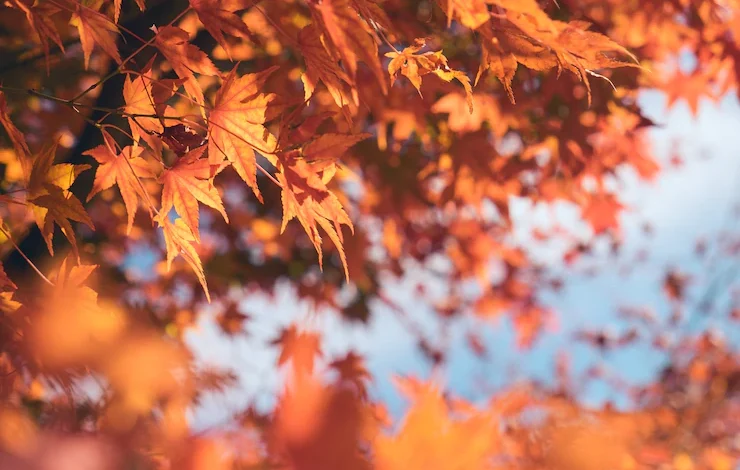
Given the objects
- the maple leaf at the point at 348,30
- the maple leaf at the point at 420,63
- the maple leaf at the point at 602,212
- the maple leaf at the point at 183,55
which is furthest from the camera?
the maple leaf at the point at 602,212

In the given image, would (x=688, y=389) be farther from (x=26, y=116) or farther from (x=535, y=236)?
(x=26, y=116)

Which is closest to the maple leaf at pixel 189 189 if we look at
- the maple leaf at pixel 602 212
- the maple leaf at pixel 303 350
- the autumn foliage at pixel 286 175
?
the autumn foliage at pixel 286 175

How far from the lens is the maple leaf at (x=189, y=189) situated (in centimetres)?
112

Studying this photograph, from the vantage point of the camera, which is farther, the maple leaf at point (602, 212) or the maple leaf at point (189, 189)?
the maple leaf at point (602, 212)

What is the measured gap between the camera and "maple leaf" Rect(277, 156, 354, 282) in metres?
1.08

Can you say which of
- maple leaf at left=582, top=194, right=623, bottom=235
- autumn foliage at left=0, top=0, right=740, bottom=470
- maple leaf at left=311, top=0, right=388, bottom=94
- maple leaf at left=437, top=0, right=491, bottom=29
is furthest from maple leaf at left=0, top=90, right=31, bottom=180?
maple leaf at left=582, top=194, right=623, bottom=235

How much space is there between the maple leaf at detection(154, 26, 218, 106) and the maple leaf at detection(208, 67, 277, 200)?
0.09m

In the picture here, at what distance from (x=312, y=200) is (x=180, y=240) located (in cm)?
25

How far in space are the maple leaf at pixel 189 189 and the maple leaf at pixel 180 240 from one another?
2 cm

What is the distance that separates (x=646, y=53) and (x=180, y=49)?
2395 millimetres

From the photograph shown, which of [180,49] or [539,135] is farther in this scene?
[539,135]

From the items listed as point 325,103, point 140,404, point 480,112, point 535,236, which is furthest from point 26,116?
point 535,236

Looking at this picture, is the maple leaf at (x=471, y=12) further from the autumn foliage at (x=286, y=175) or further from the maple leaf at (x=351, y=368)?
the maple leaf at (x=351, y=368)

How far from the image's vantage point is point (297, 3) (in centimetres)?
244
